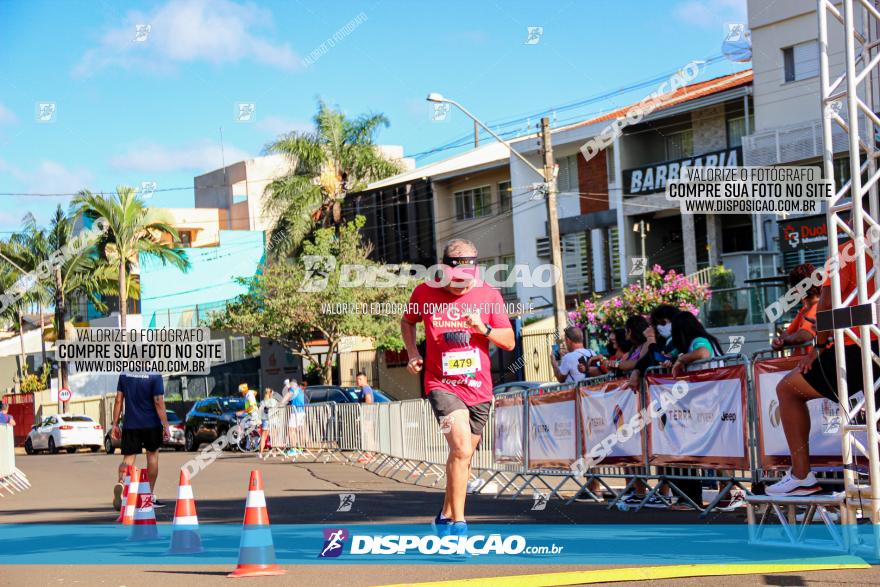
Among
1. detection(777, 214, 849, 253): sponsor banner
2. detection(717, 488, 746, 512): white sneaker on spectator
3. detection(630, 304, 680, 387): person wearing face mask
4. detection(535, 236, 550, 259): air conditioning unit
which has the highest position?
detection(535, 236, 550, 259): air conditioning unit

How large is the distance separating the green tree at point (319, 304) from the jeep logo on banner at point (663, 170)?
9580mm

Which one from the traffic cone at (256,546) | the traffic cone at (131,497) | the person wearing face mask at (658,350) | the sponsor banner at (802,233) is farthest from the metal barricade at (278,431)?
the traffic cone at (256,546)

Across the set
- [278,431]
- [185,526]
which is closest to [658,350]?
[185,526]

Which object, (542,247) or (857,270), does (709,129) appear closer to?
(542,247)

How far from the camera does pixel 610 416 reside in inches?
470

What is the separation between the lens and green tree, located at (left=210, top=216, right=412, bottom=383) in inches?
1633

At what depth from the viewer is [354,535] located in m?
9.16

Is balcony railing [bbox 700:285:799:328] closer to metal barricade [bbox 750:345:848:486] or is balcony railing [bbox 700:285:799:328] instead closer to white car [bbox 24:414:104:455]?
metal barricade [bbox 750:345:848:486]

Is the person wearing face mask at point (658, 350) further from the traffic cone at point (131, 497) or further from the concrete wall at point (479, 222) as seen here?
the concrete wall at point (479, 222)

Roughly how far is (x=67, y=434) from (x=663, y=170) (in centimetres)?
2209

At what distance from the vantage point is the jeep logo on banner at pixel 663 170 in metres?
34.9

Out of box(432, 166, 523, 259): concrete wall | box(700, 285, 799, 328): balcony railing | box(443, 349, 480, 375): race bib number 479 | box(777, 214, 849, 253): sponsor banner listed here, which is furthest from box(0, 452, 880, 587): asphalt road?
box(432, 166, 523, 259): concrete wall

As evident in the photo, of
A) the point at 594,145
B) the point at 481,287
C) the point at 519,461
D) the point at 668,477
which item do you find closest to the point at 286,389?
the point at 594,145

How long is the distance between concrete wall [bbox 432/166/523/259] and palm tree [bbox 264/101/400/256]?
5.94 m
